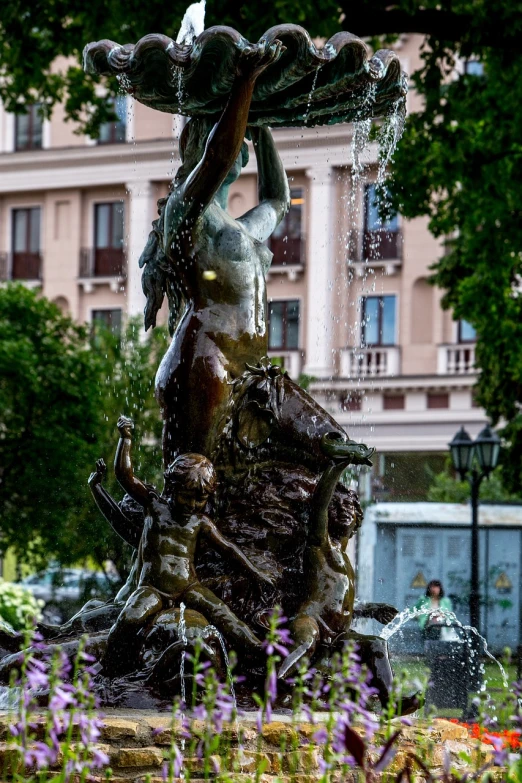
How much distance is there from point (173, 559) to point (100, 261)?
37828 millimetres

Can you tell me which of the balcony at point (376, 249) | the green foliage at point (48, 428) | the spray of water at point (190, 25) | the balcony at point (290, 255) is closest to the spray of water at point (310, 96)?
the spray of water at point (190, 25)

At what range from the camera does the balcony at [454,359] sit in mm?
39125

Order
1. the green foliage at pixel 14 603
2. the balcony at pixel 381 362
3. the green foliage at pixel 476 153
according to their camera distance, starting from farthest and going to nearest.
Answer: the balcony at pixel 381 362 < the green foliage at pixel 14 603 < the green foliage at pixel 476 153

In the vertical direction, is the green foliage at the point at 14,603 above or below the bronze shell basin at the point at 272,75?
below

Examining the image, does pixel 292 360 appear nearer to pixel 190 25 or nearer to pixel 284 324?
pixel 284 324

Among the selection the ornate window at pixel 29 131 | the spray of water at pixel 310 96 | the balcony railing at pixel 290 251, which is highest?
the ornate window at pixel 29 131

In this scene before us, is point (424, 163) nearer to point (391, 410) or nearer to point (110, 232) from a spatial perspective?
point (391, 410)

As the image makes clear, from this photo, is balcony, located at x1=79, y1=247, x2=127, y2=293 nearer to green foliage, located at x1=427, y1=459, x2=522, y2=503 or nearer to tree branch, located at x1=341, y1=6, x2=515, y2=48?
green foliage, located at x1=427, y1=459, x2=522, y2=503

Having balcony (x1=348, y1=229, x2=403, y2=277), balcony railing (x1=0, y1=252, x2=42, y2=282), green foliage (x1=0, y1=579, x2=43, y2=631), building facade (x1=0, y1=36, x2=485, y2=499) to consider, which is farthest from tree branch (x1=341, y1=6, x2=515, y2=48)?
balcony railing (x1=0, y1=252, x2=42, y2=282)

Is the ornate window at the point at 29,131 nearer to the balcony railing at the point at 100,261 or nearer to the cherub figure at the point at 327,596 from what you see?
the balcony railing at the point at 100,261

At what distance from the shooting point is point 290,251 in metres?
39.8

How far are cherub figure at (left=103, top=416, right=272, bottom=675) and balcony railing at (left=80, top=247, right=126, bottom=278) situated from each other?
120 feet

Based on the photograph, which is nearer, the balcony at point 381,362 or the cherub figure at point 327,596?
the cherub figure at point 327,596

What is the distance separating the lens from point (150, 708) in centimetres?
591
